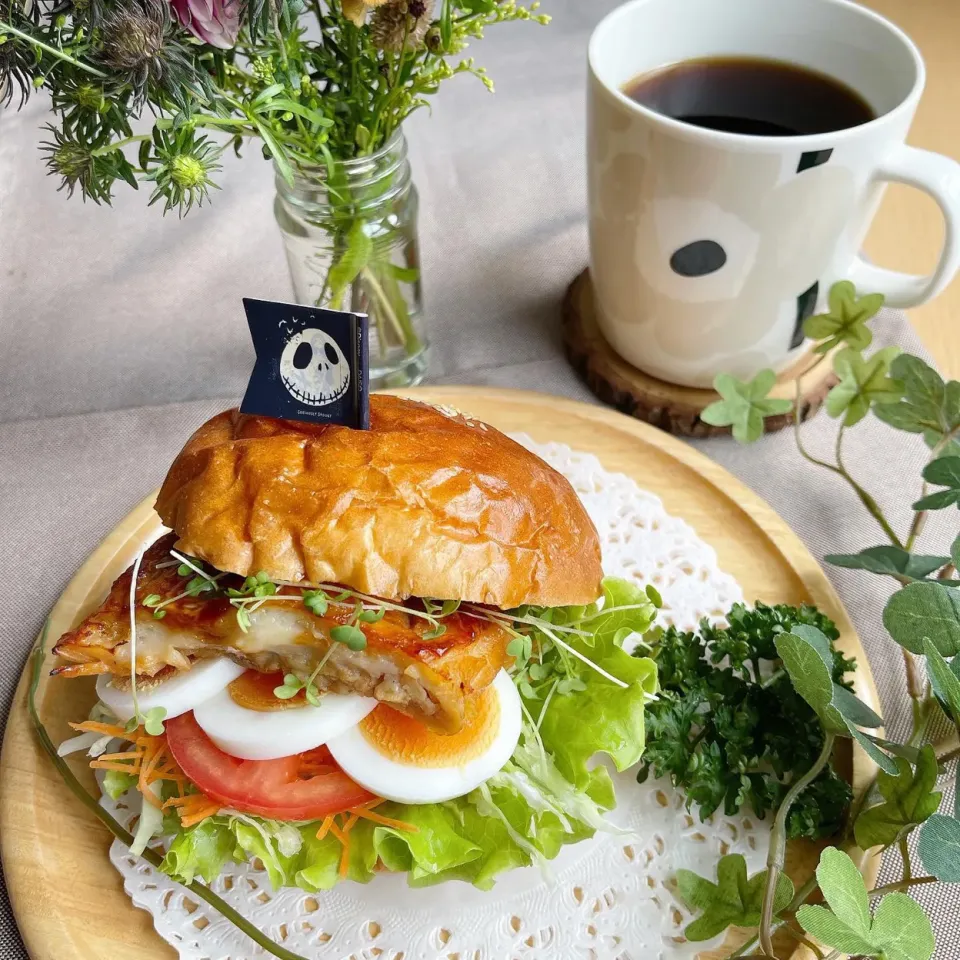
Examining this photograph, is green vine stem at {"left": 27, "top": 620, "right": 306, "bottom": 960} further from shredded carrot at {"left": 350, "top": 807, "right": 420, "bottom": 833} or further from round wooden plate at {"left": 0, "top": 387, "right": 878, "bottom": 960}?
shredded carrot at {"left": 350, "top": 807, "right": 420, "bottom": 833}

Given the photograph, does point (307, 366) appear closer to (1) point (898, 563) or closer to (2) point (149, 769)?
(2) point (149, 769)

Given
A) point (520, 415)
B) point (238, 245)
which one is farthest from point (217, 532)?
point (238, 245)

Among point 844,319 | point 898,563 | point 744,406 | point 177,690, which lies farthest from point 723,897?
point 844,319

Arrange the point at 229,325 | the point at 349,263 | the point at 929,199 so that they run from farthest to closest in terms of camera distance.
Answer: the point at 929,199, the point at 229,325, the point at 349,263

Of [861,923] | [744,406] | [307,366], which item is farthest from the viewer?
[744,406]

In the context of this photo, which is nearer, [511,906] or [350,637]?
[350,637]

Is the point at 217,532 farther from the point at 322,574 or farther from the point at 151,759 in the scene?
the point at 151,759

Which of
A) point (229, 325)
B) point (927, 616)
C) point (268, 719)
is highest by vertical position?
point (927, 616)
